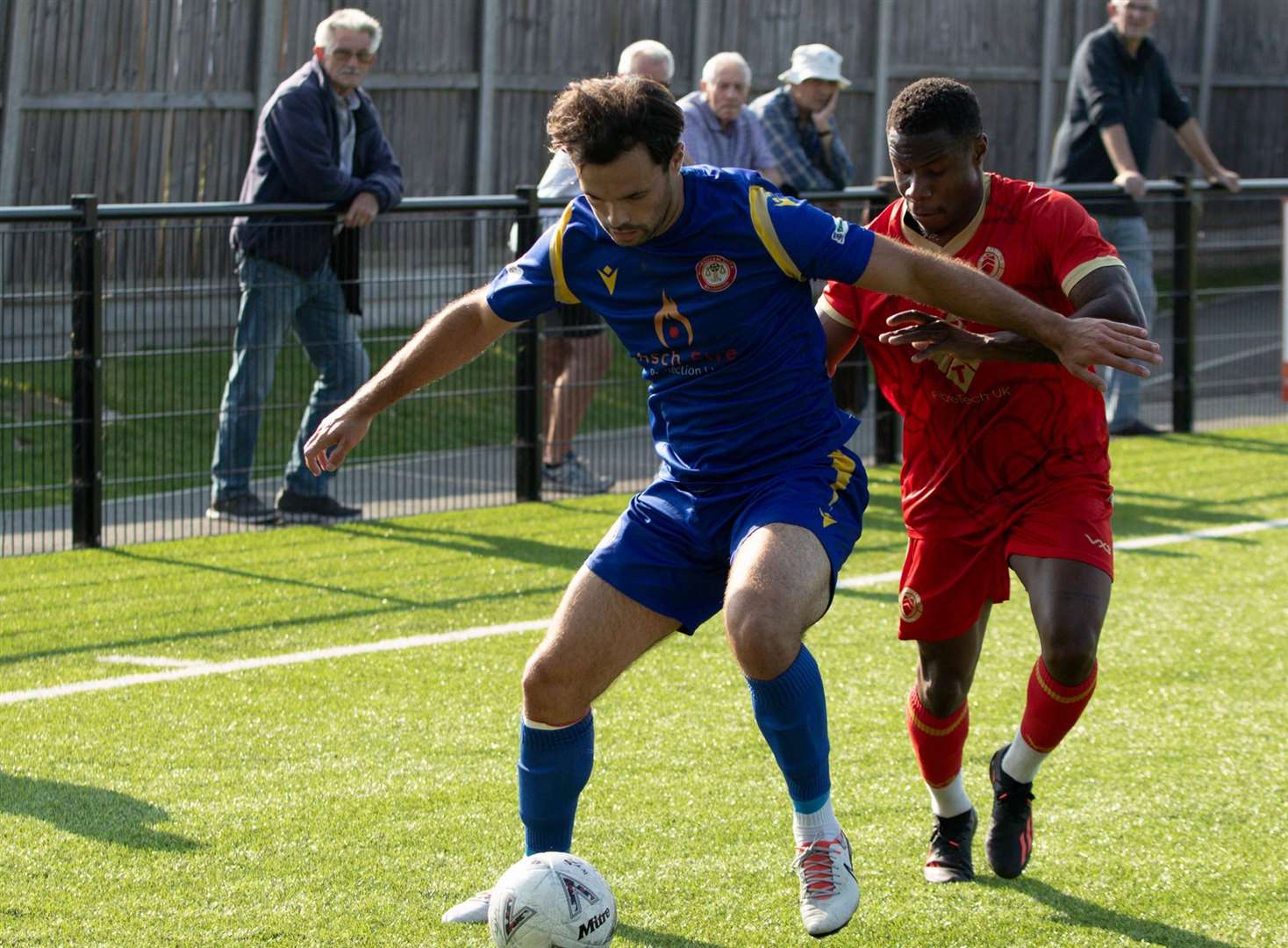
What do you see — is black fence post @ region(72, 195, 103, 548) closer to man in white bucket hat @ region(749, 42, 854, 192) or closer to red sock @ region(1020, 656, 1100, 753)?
man in white bucket hat @ region(749, 42, 854, 192)

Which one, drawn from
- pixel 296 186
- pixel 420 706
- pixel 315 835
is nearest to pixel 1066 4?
pixel 296 186

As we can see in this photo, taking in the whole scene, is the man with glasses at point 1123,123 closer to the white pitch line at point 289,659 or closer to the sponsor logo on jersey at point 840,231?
the white pitch line at point 289,659

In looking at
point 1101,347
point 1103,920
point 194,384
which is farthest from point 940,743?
point 194,384

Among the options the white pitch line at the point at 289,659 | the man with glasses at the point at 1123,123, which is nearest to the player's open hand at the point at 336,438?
the white pitch line at the point at 289,659

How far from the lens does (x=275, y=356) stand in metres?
9.35

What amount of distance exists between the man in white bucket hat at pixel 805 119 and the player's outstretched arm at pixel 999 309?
21.3 ft

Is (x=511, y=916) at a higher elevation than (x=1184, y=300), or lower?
lower

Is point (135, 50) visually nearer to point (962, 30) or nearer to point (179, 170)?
point (179, 170)

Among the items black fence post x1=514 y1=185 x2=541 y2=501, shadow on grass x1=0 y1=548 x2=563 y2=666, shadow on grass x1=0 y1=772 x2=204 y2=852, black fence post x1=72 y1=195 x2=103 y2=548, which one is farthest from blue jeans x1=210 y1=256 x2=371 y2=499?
shadow on grass x1=0 y1=772 x2=204 y2=852

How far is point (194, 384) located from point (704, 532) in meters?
5.57

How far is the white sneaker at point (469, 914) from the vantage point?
450 cm

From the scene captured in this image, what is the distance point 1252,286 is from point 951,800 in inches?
381

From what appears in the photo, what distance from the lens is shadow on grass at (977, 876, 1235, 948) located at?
448 cm

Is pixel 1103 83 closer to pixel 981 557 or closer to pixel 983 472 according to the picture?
pixel 983 472
